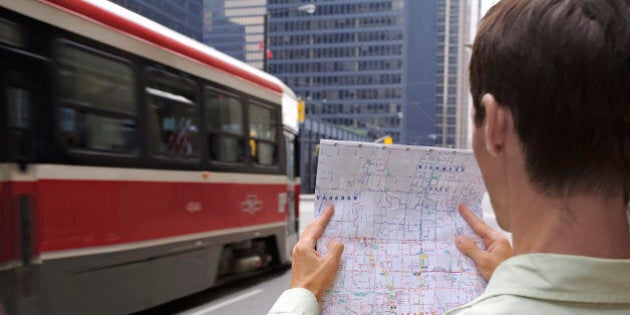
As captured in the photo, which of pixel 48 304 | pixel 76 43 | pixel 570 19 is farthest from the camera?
pixel 76 43

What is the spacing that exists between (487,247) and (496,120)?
463 mm

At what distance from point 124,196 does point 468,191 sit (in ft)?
15.0

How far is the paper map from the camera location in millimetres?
1225

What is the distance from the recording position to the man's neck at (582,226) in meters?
0.84

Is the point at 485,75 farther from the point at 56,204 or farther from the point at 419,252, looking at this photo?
the point at 56,204

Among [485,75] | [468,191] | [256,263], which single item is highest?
[485,75]

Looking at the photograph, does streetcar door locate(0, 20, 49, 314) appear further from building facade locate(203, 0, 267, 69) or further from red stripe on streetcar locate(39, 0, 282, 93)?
building facade locate(203, 0, 267, 69)

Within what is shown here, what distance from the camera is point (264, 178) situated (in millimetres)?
8305

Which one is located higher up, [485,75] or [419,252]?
[485,75]

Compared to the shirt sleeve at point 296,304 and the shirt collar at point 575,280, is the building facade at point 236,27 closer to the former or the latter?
the shirt sleeve at point 296,304

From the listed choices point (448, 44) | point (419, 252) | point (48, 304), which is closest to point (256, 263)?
point (48, 304)

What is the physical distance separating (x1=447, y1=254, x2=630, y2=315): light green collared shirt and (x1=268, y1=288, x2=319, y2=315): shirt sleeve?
415 mm

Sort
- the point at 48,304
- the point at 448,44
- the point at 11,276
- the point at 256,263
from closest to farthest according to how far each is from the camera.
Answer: the point at 11,276
the point at 48,304
the point at 256,263
the point at 448,44

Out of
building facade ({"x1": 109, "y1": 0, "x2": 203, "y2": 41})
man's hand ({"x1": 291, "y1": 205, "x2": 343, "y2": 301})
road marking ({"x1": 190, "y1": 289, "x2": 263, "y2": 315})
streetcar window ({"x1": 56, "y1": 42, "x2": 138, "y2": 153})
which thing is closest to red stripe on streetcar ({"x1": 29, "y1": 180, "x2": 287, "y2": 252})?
streetcar window ({"x1": 56, "y1": 42, "x2": 138, "y2": 153})
